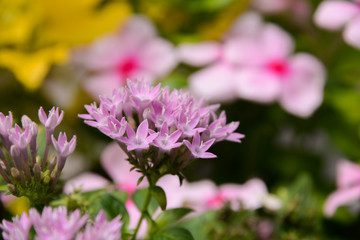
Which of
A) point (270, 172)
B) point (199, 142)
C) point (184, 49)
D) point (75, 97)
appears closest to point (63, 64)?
point (75, 97)

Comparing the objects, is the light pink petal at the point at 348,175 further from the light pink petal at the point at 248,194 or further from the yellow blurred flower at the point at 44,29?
the yellow blurred flower at the point at 44,29

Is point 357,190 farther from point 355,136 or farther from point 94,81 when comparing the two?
point 94,81

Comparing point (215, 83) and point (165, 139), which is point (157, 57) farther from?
point (165, 139)

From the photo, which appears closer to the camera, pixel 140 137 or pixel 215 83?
pixel 140 137

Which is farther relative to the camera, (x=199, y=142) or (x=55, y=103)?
(x=55, y=103)

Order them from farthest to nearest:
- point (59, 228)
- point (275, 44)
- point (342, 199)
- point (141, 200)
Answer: point (275, 44)
point (342, 199)
point (141, 200)
point (59, 228)

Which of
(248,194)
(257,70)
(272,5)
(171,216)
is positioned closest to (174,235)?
(171,216)
